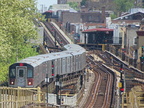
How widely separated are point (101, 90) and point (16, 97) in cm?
2424

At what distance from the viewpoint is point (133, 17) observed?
14800 cm

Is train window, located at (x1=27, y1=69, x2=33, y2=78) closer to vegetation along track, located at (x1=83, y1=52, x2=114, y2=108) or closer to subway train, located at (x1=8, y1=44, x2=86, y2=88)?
subway train, located at (x1=8, y1=44, x2=86, y2=88)

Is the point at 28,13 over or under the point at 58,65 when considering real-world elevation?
over

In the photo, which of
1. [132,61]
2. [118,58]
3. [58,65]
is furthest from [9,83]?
[118,58]

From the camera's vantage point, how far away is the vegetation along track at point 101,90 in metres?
43.9

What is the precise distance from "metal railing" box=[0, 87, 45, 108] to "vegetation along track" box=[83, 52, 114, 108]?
40.2 ft

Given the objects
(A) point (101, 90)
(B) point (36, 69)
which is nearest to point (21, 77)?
(B) point (36, 69)

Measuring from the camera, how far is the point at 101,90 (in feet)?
173

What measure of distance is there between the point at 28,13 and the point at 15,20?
661 centimetres

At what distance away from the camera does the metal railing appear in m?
27.6

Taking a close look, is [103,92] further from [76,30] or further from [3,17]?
[76,30]

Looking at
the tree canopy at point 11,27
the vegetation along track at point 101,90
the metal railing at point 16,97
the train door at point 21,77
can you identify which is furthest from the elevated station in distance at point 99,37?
the metal railing at point 16,97

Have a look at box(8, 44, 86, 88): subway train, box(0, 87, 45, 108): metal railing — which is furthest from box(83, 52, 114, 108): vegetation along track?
box(0, 87, 45, 108): metal railing

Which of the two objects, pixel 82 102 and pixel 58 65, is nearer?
pixel 82 102
